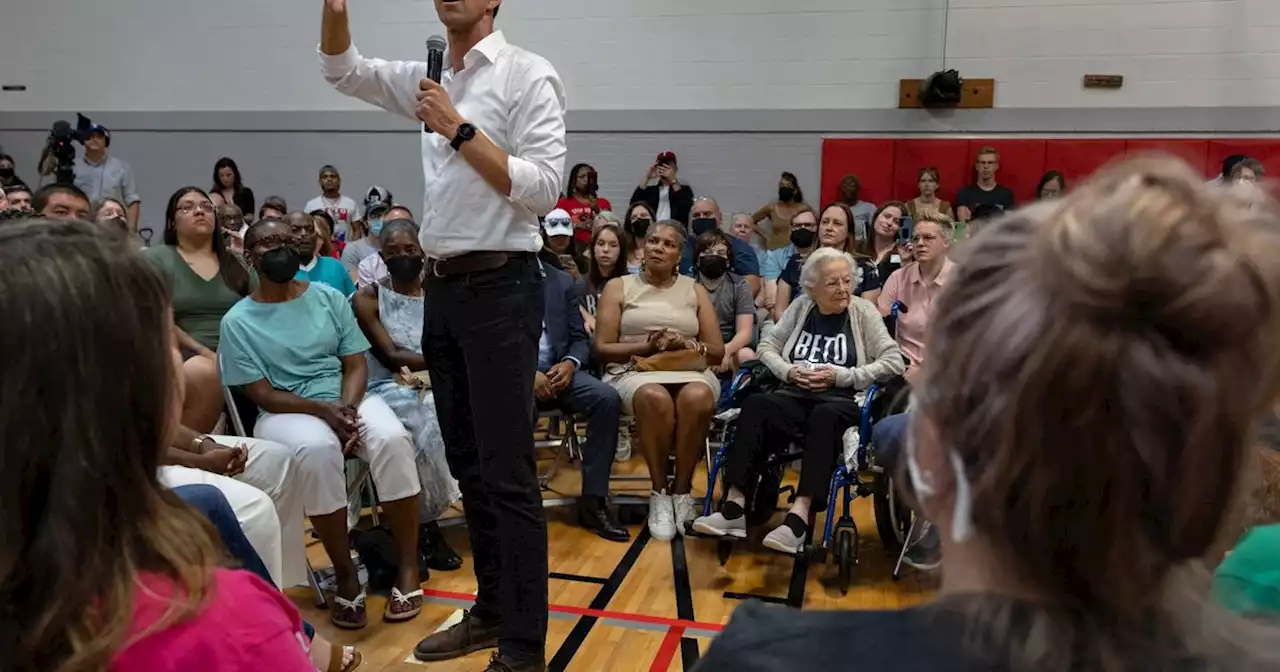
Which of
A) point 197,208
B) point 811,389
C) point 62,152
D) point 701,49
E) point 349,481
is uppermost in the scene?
point 701,49

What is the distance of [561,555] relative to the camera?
317 centimetres

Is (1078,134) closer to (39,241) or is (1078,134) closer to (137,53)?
(39,241)

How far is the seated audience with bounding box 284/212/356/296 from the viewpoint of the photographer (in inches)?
158

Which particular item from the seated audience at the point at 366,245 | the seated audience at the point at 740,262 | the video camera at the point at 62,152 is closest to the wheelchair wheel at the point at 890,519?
the seated audience at the point at 740,262

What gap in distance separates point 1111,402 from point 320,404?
2594 mm

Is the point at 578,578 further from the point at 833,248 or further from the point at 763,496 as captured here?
the point at 833,248

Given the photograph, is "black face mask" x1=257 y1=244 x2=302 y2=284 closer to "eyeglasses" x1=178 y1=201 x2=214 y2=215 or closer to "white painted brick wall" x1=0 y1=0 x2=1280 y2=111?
"eyeglasses" x1=178 y1=201 x2=214 y2=215

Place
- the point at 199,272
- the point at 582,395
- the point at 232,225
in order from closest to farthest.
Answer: the point at 199,272 → the point at 582,395 → the point at 232,225

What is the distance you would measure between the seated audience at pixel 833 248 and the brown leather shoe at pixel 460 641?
88.9 inches

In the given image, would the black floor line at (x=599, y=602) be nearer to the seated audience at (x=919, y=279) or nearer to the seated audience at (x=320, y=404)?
the seated audience at (x=320, y=404)

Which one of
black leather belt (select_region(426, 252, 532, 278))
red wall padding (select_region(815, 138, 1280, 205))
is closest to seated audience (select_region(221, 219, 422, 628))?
black leather belt (select_region(426, 252, 532, 278))

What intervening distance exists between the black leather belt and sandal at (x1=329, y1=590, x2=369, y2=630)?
1.16m

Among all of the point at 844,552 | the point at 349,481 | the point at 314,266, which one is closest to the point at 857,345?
the point at 844,552

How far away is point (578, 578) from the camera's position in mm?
2963
